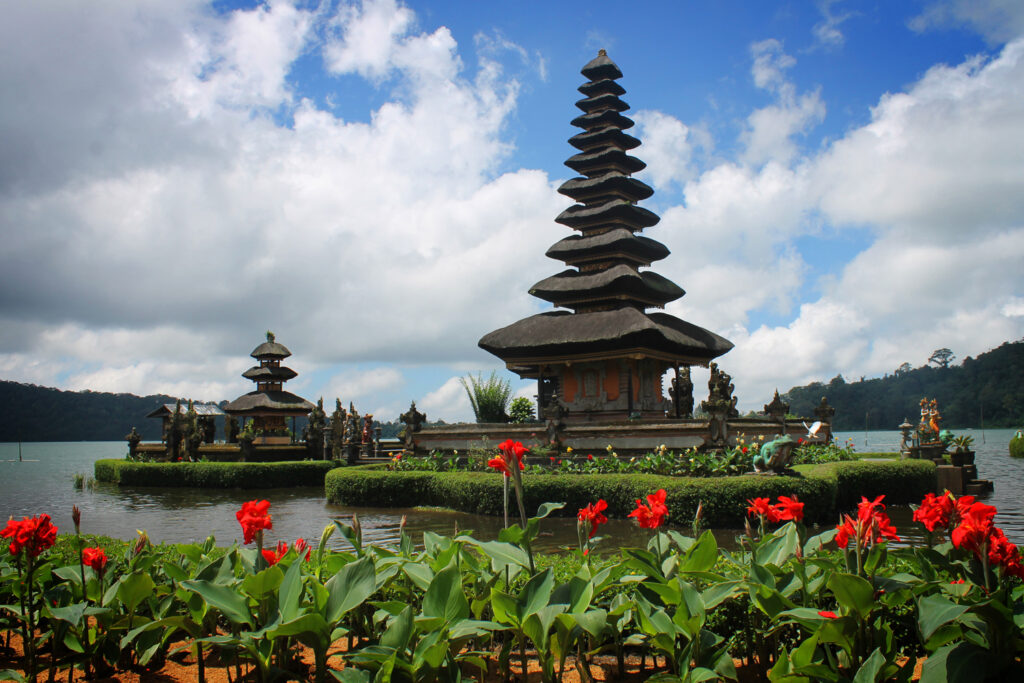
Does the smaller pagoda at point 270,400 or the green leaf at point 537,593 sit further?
the smaller pagoda at point 270,400

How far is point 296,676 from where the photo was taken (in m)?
3.64

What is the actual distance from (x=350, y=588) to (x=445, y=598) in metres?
0.48

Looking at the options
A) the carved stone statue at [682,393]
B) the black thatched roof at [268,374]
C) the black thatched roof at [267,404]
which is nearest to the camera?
the carved stone statue at [682,393]

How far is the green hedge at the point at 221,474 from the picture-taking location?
89.4 ft

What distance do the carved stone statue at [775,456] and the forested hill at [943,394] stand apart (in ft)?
204

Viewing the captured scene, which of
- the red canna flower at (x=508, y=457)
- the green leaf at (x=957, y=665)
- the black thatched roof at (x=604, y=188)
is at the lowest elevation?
the green leaf at (x=957, y=665)

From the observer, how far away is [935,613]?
3129 mm

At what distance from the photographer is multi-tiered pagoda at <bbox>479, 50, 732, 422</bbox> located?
2234 centimetres

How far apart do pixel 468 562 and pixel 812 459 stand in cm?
1687

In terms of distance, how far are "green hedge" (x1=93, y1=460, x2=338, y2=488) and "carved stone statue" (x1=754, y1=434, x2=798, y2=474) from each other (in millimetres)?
18761

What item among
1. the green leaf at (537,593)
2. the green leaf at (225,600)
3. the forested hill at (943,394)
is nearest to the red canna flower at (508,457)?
the green leaf at (537,593)

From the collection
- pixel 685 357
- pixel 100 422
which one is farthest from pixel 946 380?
pixel 100 422

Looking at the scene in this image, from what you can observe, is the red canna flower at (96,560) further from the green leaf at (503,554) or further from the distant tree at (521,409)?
the distant tree at (521,409)

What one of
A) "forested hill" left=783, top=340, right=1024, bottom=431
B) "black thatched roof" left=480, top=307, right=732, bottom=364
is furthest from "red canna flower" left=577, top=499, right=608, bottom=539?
"forested hill" left=783, top=340, right=1024, bottom=431
